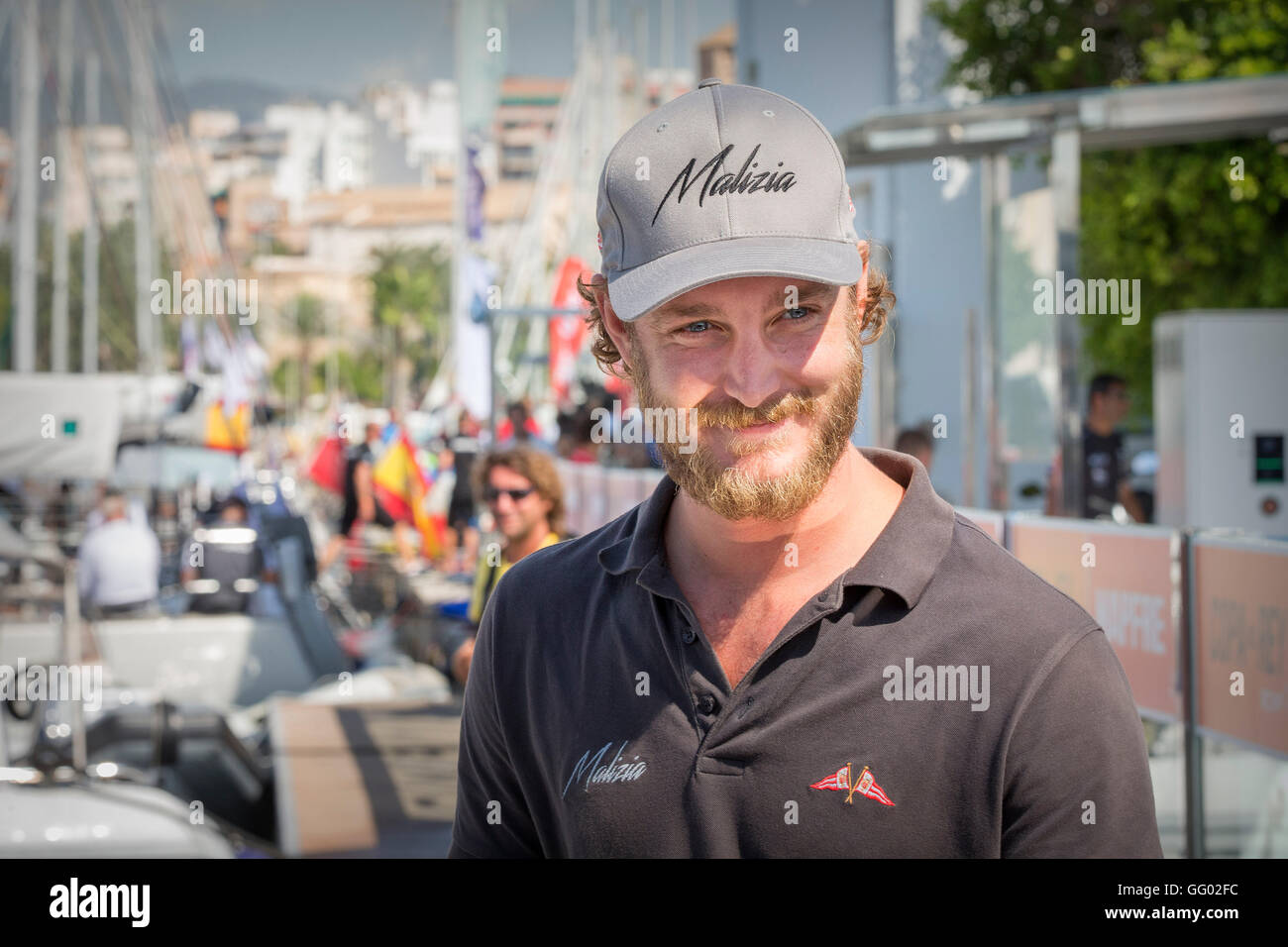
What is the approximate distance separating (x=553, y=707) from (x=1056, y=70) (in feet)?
39.6

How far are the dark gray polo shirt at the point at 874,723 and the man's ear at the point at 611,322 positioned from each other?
0.24 m

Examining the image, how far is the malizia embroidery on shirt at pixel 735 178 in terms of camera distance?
141 centimetres

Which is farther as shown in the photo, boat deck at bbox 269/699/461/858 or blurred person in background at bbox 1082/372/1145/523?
blurred person in background at bbox 1082/372/1145/523

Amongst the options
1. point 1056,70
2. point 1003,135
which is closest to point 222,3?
point 1003,135

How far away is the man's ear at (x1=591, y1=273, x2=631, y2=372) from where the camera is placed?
5.17 ft

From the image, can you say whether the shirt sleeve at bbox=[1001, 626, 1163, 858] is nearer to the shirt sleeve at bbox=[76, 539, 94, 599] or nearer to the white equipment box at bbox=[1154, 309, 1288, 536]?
the white equipment box at bbox=[1154, 309, 1288, 536]

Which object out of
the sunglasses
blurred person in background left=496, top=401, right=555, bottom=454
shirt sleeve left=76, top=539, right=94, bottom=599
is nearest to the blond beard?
the sunglasses

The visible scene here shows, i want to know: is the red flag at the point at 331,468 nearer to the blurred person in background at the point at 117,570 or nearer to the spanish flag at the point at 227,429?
the spanish flag at the point at 227,429

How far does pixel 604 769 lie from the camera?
1472mm

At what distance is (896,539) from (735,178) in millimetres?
419

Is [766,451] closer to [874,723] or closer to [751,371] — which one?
[751,371]

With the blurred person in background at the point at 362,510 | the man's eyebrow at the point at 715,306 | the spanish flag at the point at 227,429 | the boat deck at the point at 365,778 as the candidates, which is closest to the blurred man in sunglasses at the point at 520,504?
the boat deck at the point at 365,778

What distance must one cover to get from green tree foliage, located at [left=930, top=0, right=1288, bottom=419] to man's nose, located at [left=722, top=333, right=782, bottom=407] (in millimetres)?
9572
